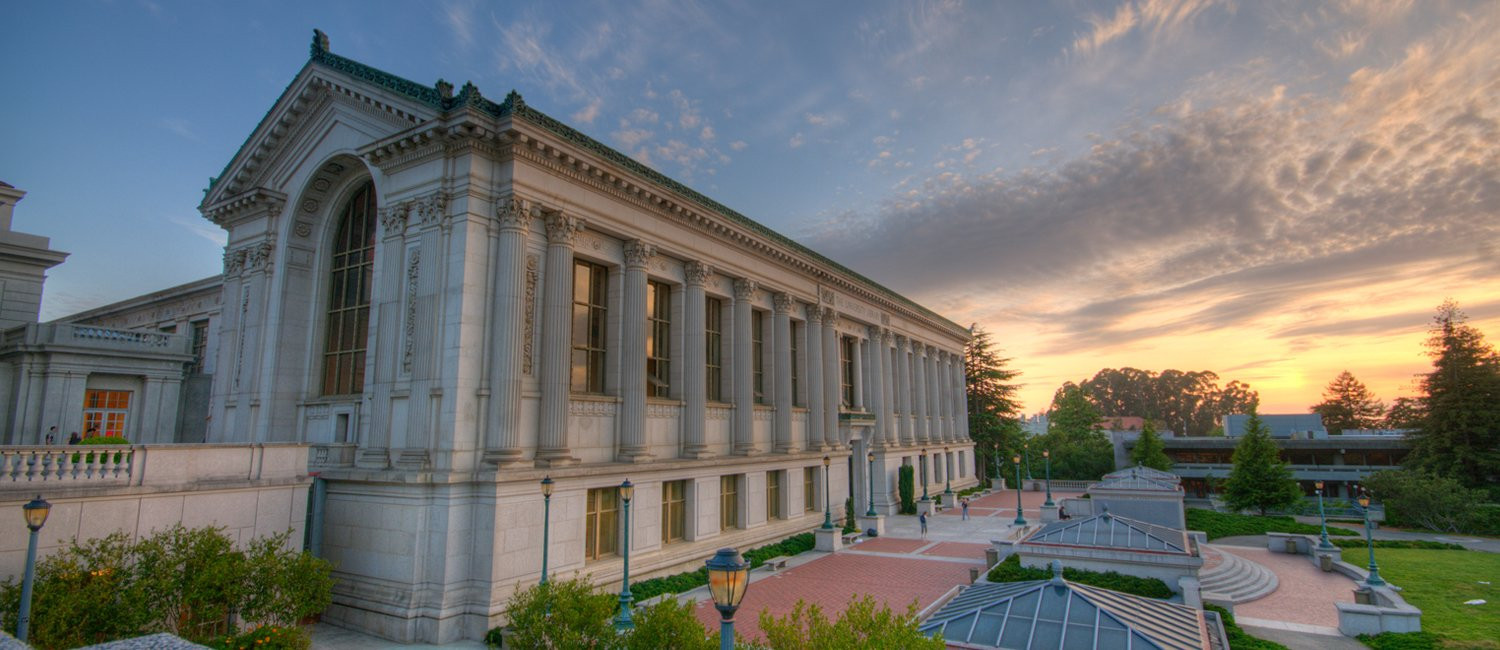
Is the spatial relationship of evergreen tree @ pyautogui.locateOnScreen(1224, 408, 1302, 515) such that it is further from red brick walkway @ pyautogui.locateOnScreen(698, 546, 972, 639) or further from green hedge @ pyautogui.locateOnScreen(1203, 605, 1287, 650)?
green hedge @ pyautogui.locateOnScreen(1203, 605, 1287, 650)

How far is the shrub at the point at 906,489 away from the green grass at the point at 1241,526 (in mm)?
14891

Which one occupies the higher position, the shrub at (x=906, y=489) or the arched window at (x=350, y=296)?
the arched window at (x=350, y=296)

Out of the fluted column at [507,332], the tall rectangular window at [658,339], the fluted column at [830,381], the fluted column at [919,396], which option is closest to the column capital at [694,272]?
the tall rectangular window at [658,339]

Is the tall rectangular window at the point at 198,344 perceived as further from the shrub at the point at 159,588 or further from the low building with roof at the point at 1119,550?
the low building with roof at the point at 1119,550

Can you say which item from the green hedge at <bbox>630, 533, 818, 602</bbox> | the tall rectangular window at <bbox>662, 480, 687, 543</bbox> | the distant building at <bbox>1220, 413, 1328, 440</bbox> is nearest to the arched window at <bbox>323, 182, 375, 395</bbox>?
the tall rectangular window at <bbox>662, 480, 687, 543</bbox>

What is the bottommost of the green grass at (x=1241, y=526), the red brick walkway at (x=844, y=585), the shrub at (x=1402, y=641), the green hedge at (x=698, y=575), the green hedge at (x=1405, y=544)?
the green hedge at (x=1405, y=544)

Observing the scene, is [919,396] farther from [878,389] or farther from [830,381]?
[830,381]

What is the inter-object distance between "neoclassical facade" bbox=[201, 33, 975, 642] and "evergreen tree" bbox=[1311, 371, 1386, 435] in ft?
341

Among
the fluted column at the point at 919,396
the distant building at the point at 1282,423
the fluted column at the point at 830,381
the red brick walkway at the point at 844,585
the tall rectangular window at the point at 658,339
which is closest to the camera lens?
the red brick walkway at the point at 844,585

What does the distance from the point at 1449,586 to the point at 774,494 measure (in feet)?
81.3

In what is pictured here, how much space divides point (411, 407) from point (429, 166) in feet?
22.4

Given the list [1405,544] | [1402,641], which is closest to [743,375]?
[1402,641]

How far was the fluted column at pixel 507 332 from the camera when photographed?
18.9 m

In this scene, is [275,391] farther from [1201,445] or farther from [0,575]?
[1201,445]
